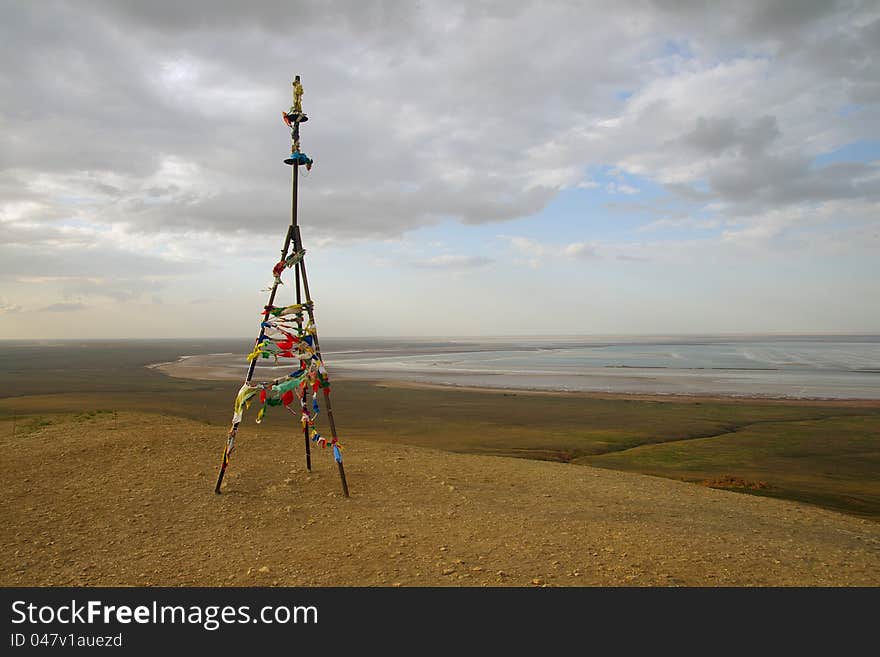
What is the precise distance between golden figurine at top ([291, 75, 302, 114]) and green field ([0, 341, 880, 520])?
897 centimetres

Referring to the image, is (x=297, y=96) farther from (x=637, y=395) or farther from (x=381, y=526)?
(x=637, y=395)

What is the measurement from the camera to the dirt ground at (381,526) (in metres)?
6.93

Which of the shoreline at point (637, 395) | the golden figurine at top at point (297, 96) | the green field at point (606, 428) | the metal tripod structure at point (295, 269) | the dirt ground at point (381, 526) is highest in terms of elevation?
the golden figurine at top at point (297, 96)

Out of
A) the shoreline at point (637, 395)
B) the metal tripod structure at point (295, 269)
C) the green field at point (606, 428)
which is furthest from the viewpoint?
the shoreline at point (637, 395)

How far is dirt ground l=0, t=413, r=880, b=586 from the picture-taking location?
273 inches

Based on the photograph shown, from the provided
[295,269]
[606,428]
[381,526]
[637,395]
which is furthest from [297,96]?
[637,395]

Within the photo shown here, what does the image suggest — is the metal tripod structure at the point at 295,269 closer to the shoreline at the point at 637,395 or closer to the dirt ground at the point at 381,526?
the dirt ground at the point at 381,526

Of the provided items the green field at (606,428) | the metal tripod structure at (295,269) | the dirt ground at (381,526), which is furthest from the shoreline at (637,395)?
the metal tripod structure at (295,269)

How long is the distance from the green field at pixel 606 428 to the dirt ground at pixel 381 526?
2895 millimetres

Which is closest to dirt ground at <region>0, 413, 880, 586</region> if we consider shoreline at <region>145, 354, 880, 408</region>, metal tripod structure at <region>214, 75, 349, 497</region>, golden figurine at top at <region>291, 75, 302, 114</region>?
metal tripod structure at <region>214, 75, 349, 497</region>

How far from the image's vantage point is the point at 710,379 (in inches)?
1848

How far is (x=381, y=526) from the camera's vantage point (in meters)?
8.78
